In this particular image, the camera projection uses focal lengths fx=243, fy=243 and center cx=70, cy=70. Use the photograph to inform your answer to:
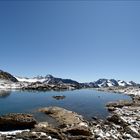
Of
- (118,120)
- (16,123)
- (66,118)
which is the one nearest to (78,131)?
(16,123)

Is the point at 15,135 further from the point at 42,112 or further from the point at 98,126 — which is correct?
the point at 42,112

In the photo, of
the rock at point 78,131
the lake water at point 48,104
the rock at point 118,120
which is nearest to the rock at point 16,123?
the rock at point 78,131

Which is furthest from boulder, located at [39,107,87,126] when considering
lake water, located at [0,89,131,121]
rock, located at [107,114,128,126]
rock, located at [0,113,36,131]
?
rock, located at [0,113,36,131]

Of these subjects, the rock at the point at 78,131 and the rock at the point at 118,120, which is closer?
the rock at the point at 78,131

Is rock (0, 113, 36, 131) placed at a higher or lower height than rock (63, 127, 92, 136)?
higher

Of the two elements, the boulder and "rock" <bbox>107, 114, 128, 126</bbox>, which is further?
"rock" <bbox>107, 114, 128, 126</bbox>

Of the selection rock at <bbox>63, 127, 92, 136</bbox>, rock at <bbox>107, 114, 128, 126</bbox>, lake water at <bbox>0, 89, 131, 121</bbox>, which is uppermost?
lake water at <bbox>0, 89, 131, 121</bbox>

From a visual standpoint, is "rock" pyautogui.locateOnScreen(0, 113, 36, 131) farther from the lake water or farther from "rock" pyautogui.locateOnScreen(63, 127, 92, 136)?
the lake water

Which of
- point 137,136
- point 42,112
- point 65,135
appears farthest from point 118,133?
point 42,112

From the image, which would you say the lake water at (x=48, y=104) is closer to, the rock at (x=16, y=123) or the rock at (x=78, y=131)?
the rock at (x=16, y=123)

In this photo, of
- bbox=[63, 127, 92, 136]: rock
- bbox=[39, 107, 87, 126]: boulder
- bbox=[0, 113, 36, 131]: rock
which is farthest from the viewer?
bbox=[39, 107, 87, 126]: boulder

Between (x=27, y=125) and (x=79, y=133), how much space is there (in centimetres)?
1015

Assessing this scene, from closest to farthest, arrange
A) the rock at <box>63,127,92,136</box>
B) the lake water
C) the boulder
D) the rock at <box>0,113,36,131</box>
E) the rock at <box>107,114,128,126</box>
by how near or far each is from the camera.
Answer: the rock at <box>63,127,92,136</box>
the rock at <box>0,113,36,131</box>
the boulder
the rock at <box>107,114,128,126</box>
the lake water

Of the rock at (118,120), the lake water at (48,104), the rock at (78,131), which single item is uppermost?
the lake water at (48,104)
